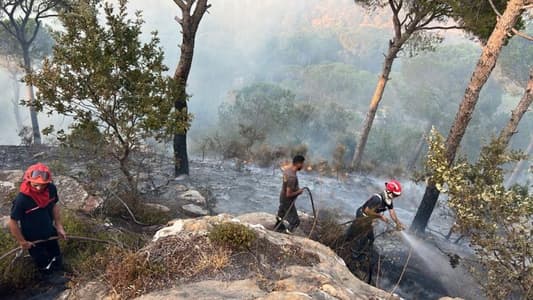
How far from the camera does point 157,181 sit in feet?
33.3

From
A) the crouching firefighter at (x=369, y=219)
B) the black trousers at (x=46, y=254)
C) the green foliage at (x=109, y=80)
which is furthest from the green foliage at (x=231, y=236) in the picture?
the green foliage at (x=109, y=80)

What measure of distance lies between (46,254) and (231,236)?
8.53 ft

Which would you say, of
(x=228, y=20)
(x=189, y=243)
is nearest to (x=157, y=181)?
(x=189, y=243)

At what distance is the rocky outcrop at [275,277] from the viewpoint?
3.16m

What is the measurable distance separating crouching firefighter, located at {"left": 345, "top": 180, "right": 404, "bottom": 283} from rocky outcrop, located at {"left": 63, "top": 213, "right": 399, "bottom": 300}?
5.38 feet

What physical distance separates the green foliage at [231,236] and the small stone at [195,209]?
402cm

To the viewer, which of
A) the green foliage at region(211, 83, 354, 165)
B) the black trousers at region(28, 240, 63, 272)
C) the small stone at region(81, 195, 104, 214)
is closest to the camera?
the black trousers at region(28, 240, 63, 272)

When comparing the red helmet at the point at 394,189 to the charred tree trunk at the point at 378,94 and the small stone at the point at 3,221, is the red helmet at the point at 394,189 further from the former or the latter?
the charred tree trunk at the point at 378,94

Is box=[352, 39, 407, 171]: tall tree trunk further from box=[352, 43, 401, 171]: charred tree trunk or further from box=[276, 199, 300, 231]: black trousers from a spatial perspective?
box=[276, 199, 300, 231]: black trousers

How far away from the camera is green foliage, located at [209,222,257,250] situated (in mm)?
3785

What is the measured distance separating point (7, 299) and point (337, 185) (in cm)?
1091

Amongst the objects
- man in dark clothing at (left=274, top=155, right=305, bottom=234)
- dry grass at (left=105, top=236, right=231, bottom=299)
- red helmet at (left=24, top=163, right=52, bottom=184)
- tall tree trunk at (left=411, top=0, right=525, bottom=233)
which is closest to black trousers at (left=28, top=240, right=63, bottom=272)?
red helmet at (left=24, top=163, right=52, bottom=184)

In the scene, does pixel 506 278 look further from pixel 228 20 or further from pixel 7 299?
pixel 228 20

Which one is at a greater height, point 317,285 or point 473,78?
point 473,78
